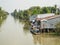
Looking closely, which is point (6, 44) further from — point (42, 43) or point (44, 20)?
point (44, 20)

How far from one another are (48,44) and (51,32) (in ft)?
5.14

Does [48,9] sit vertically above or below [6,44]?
above

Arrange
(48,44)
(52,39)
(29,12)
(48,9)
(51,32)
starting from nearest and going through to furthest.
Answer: (48,44) < (52,39) < (51,32) < (48,9) < (29,12)

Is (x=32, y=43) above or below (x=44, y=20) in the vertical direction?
below

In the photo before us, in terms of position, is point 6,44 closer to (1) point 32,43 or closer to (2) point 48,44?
(1) point 32,43

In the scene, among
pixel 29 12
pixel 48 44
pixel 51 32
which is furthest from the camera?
pixel 29 12

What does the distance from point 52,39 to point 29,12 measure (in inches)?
191

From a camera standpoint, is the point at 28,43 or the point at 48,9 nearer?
the point at 28,43

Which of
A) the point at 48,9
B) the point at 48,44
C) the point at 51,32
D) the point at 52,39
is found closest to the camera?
the point at 48,44

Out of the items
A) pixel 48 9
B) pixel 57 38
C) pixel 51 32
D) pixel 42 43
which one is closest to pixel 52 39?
pixel 57 38

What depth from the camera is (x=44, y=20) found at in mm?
6445

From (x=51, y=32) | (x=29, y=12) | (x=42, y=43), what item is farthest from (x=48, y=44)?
(x=29, y=12)

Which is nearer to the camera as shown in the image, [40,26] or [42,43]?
[42,43]

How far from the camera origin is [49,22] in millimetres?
6418
